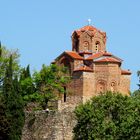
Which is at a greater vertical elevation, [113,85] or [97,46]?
[97,46]

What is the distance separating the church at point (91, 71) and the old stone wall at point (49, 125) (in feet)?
48.8

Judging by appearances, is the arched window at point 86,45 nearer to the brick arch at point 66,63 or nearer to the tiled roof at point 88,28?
the tiled roof at point 88,28

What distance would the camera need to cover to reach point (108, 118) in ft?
152

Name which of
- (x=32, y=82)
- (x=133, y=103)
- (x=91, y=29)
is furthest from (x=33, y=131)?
(x=91, y=29)

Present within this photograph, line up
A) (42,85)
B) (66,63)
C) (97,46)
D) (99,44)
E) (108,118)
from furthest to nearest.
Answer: (99,44) → (97,46) → (66,63) → (42,85) → (108,118)

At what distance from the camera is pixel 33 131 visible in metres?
51.0

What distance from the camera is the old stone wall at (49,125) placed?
1949 inches

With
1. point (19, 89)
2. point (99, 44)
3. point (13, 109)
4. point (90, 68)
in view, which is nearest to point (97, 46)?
point (99, 44)

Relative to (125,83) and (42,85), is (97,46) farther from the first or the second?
(42,85)

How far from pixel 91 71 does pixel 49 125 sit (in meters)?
19.3

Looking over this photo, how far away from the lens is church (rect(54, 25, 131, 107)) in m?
68.2

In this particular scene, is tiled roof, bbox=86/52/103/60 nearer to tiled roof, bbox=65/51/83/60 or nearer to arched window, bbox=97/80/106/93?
tiled roof, bbox=65/51/83/60

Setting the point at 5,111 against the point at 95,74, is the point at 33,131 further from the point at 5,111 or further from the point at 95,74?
the point at 95,74

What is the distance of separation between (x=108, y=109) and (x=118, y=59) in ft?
74.7
